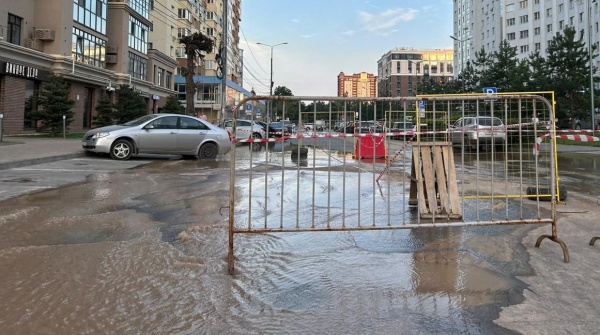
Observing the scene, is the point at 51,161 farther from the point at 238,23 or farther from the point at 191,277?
the point at 238,23

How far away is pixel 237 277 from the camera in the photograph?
153 inches

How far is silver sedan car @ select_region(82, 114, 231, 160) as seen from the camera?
14102 millimetres

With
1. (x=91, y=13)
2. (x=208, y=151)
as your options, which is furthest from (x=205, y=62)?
(x=208, y=151)

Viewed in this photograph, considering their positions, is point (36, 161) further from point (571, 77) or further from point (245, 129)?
point (571, 77)

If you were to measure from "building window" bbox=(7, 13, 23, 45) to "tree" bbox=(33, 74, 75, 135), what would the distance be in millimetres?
4255

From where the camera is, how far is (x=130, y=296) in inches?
135

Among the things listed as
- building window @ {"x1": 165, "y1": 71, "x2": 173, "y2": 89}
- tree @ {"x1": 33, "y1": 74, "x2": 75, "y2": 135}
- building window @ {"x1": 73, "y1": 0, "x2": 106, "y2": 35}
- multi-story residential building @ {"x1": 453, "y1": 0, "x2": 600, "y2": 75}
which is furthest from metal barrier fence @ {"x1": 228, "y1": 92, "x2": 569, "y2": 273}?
multi-story residential building @ {"x1": 453, "y1": 0, "x2": 600, "y2": 75}

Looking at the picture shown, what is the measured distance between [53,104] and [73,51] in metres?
8.31

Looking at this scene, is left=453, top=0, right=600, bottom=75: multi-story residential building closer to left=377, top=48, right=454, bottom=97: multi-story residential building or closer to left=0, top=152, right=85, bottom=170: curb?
left=377, top=48, right=454, bottom=97: multi-story residential building

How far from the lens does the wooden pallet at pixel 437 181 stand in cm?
553

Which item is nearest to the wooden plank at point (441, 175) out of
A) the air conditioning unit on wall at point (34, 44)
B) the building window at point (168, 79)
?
the air conditioning unit on wall at point (34, 44)

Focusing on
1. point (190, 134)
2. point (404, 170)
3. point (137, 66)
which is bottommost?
point (404, 170)

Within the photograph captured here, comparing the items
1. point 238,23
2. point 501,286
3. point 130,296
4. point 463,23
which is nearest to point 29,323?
point 130,296

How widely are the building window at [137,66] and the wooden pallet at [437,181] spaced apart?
130 feet
